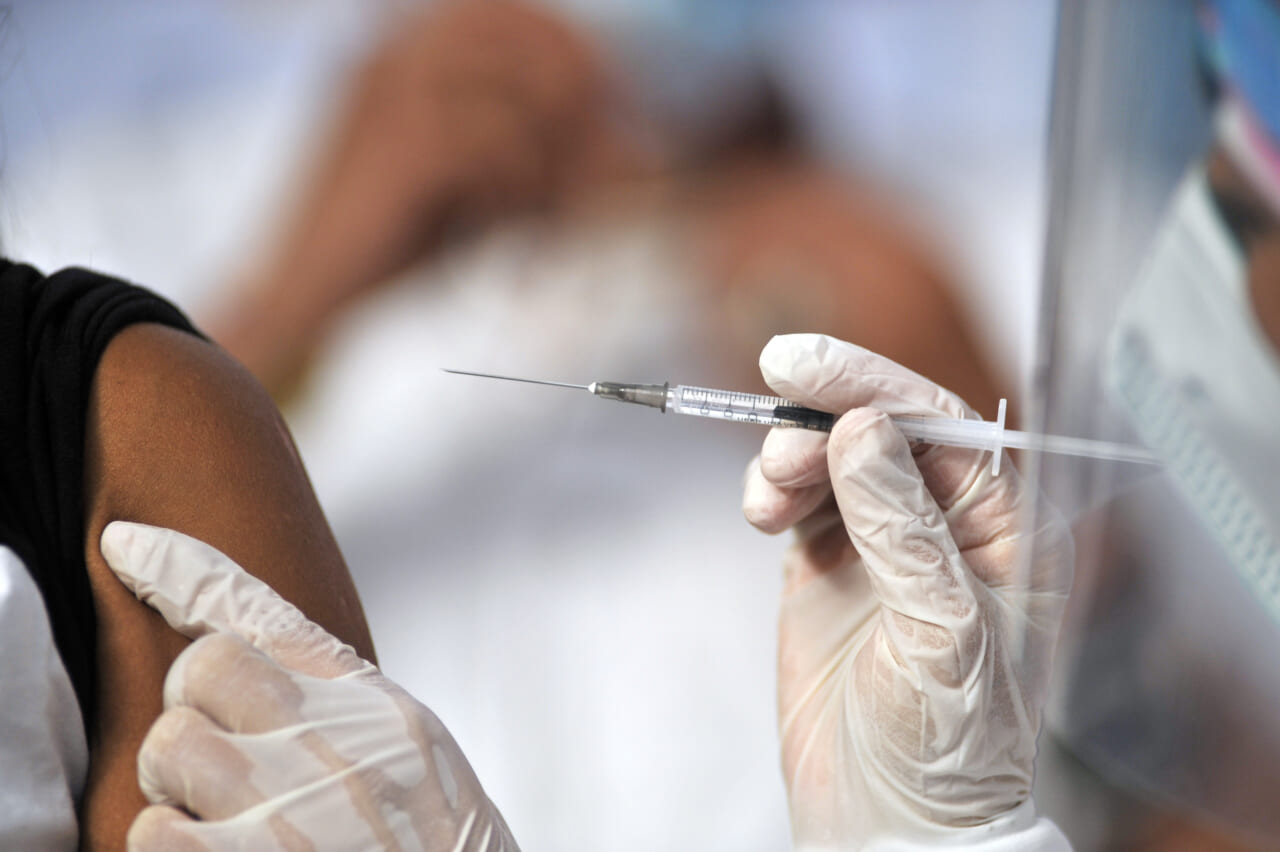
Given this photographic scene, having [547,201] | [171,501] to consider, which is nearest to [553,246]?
[547,201]

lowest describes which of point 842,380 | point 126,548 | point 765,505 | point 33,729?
point 33,729

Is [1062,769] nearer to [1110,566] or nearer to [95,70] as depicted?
[1110,566]

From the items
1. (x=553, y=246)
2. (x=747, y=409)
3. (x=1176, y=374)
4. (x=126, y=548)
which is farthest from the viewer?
(x=553, y=246)

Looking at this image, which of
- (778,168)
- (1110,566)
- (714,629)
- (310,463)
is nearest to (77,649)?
(1110,566)

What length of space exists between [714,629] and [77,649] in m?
1.63

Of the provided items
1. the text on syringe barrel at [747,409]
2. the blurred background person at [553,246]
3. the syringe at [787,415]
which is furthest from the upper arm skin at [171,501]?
the blurred background person at [553,246]

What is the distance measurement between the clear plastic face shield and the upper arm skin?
637 mm

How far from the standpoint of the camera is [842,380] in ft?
2.65

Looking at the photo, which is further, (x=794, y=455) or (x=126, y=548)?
(x=794, y=455)

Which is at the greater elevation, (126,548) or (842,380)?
(842,380)

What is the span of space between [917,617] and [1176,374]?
0.30m

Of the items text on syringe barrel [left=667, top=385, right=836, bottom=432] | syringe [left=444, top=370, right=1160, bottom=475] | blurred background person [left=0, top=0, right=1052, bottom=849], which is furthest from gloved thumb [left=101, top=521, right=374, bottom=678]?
blurred background person [left=0, top=0, right=1052, bottom=849]

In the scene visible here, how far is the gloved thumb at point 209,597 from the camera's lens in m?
0.71

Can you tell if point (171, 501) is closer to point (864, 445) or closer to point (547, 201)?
point (864, 445)
